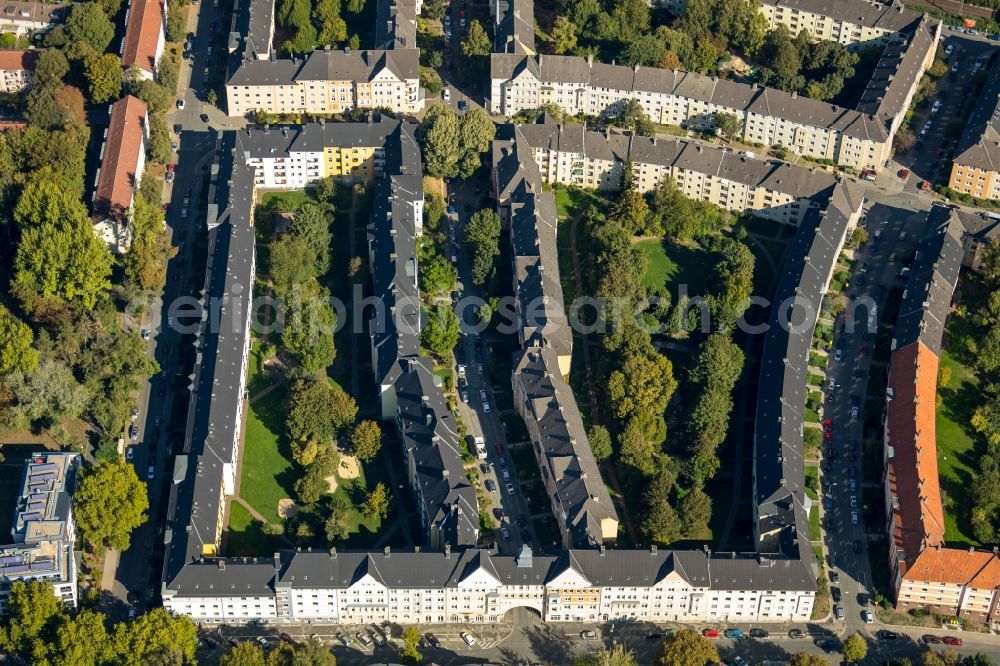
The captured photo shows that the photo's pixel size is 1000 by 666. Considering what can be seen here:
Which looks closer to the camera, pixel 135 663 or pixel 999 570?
pixel 135 663

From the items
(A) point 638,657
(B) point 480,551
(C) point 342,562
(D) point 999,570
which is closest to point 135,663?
(C) point 342,562

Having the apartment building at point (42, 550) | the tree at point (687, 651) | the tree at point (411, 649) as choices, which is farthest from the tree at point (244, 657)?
the tree at point (687, 651)

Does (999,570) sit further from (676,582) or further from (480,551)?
(480,551)

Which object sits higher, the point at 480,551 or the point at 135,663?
the point at 480,551

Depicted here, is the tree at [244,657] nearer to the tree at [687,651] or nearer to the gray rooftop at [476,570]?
the gray rooftop at [476,570]

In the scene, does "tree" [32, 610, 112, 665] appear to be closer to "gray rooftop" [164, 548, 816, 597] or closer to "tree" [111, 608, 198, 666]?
"tree" [111, 608, 198, 666]

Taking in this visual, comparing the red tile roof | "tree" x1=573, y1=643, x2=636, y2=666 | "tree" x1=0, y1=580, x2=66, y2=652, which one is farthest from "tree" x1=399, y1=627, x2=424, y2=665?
the red tile roof
